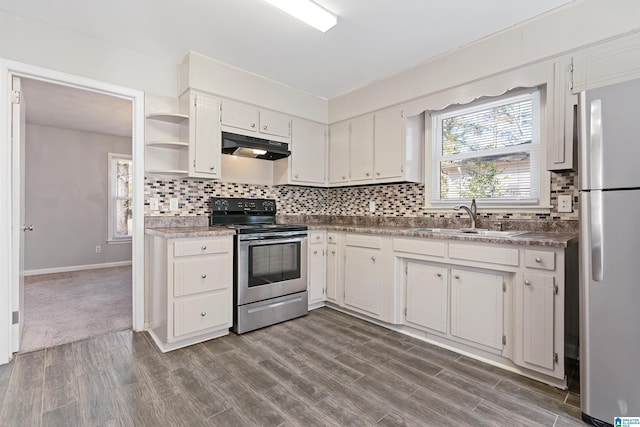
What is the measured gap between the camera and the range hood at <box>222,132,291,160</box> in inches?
115

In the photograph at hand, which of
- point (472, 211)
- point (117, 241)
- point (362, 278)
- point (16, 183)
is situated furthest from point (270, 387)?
point (117, 241)

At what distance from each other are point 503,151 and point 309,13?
1.94 meters

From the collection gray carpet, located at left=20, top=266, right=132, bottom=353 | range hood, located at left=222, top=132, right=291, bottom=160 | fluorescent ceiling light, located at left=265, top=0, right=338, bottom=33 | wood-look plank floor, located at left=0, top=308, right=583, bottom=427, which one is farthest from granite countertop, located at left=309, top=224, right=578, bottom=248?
gray carpet, located at left=20, top=266, right=132, bottom=353

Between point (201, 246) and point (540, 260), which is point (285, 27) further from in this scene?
point (540, 260)

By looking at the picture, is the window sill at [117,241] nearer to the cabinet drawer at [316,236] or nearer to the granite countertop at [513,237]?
the cabinet drawer at [316,236]

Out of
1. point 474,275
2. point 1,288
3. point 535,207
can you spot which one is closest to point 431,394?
point 474,275

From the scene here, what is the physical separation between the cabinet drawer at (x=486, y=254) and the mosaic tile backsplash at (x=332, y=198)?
602 mm

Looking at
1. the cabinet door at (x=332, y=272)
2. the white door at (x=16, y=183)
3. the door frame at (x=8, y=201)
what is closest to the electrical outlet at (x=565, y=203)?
the cabinet door at (x=332, y=272)

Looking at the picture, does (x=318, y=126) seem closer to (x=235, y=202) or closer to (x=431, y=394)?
(x=235, y=202)

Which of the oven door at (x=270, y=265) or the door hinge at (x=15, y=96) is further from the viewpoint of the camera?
the oven door at (x=270, y=265)

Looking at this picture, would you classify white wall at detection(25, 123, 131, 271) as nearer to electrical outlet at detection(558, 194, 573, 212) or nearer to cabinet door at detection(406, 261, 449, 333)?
cabinet door at detection(406, 261, 449, 333)

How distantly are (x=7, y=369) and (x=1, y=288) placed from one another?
0.54 metres

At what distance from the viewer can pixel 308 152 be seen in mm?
3672

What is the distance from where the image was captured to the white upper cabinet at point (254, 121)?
296 cm
